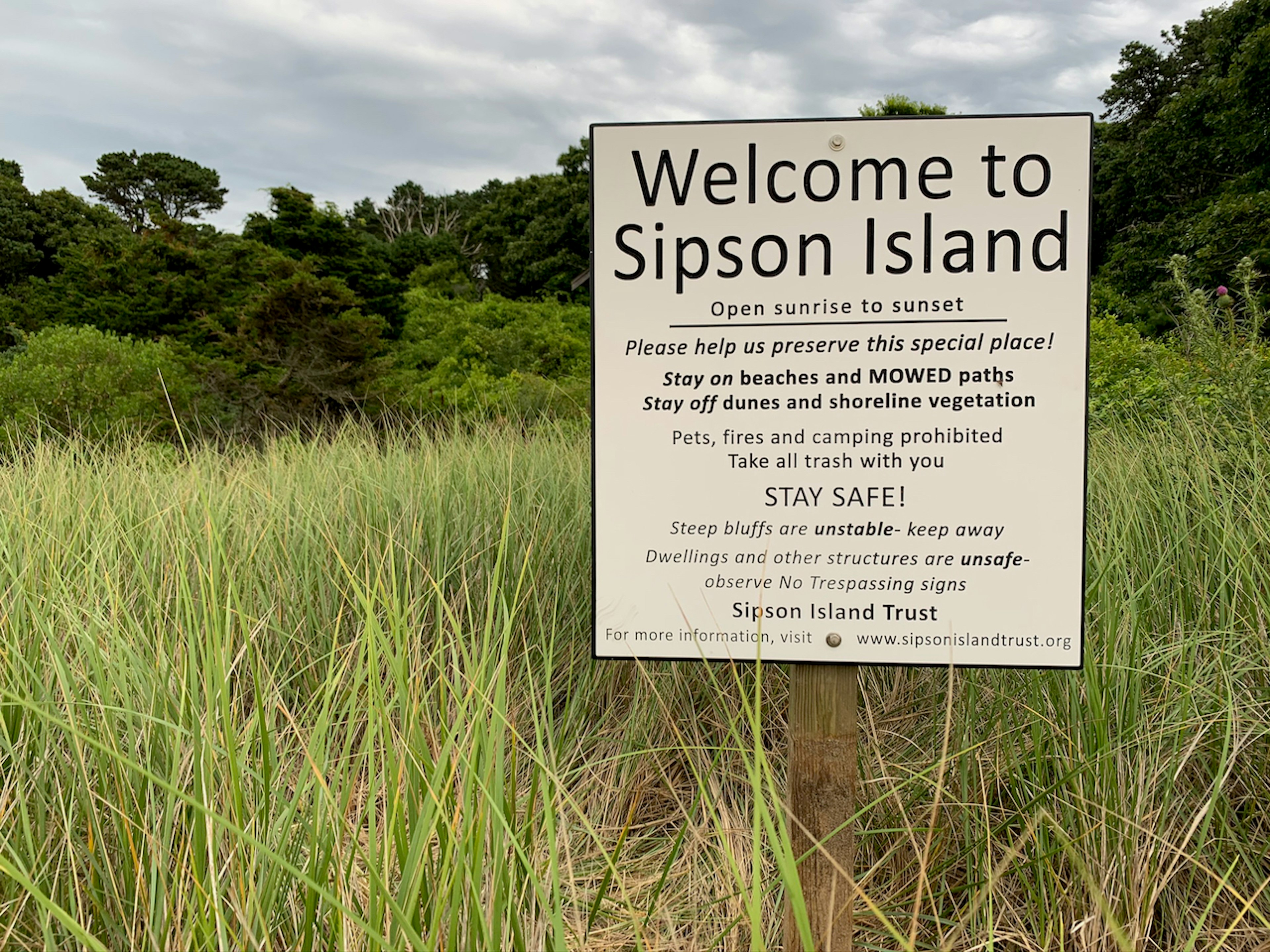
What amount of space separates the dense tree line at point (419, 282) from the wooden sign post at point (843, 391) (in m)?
5.99

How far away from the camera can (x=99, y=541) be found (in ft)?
8.77

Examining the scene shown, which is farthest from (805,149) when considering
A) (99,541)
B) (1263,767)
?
(99,541)

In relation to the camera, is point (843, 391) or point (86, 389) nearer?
point (843, 391)

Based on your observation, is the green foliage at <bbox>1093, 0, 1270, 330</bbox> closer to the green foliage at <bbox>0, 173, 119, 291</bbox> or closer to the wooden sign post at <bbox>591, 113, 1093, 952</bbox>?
the wooden sign post at <bbox>591, 113, 1093, 952</bbox>

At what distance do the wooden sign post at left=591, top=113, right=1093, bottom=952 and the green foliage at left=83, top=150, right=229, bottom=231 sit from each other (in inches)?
1820

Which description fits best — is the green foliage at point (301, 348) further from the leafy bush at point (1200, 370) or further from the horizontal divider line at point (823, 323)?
the horizontal divider line at point (823, 323)

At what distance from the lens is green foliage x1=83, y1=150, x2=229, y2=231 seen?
4094 cm

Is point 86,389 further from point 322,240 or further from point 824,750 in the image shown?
point 824,750

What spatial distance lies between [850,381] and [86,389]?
10.5m

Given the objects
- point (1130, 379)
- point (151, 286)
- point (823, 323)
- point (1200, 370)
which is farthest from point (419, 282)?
point (823, 323)

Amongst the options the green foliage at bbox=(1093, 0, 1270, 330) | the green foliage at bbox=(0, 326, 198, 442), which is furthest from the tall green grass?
the green foliage at bbox=(1093, 0, 1270, 330)

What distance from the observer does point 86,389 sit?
973cm

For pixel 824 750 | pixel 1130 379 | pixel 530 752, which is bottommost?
pixel 824 750

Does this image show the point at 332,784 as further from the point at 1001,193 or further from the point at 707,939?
the point at 1001,193
